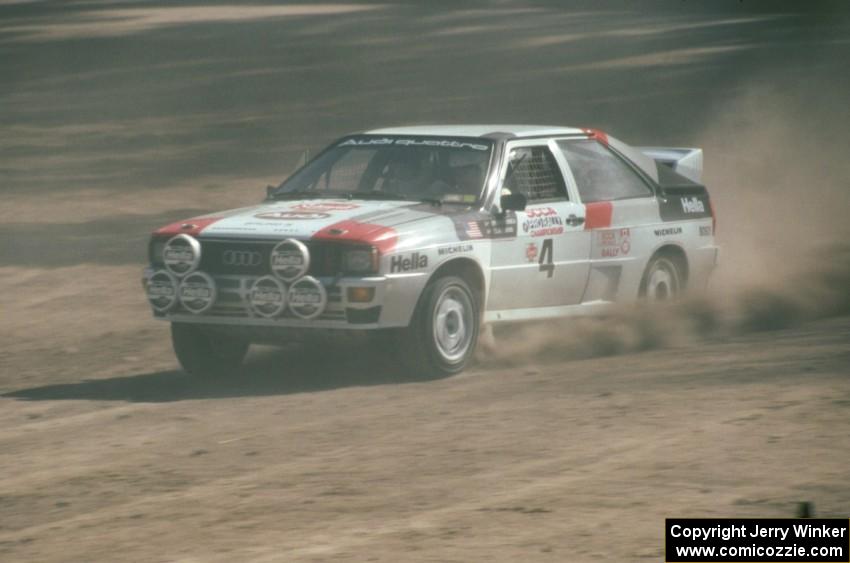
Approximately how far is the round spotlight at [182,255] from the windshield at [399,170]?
122cm

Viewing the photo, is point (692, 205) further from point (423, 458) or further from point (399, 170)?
point (423, 458)

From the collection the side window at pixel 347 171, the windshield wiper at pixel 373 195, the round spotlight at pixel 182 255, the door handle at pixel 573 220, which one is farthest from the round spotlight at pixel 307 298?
the door handle at pixel 573 220

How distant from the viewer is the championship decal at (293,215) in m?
10.2

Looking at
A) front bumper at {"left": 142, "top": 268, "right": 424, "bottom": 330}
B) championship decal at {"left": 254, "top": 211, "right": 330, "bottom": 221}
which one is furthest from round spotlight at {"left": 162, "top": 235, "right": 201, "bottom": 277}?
championship decal at {"left": 254, "top": 211, "right": 330, "bottom": 221}

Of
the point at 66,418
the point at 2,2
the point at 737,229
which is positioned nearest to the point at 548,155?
the point at 66,418

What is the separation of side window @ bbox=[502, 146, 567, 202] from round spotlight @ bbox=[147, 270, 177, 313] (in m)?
2.32

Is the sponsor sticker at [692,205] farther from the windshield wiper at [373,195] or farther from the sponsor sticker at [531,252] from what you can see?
the windshield wiper at [373,195]

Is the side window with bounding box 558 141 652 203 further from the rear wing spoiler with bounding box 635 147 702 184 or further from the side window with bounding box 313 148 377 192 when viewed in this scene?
the side window with bounding box 313 148 377 192

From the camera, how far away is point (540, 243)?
10953 mm

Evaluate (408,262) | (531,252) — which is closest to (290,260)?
(408,262)

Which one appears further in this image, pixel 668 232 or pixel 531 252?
pixel 668 232

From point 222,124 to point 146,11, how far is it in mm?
15806

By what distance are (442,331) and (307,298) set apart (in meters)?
0.98

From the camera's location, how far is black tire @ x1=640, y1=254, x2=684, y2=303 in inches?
469
